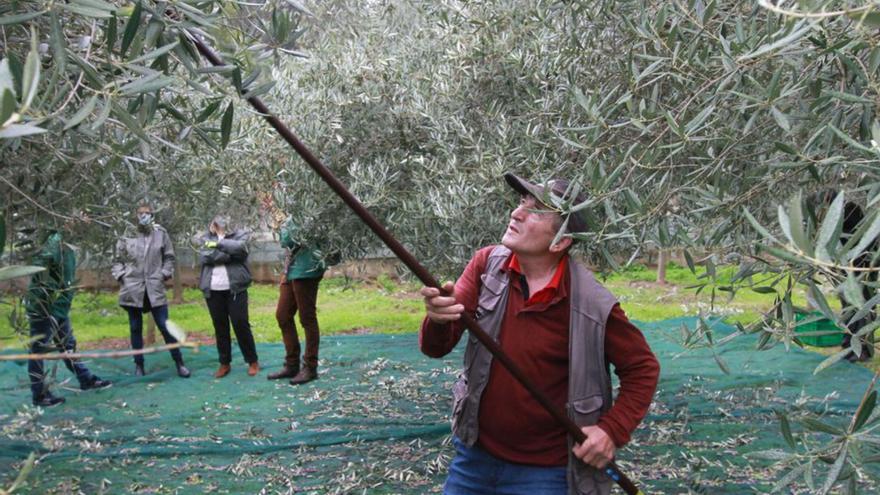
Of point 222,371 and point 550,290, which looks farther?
point 222,371

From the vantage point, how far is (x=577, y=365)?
3.20m

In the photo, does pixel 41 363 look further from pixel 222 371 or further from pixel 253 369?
pixel 253 369

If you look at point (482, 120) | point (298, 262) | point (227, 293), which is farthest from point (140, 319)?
point (482, 120)

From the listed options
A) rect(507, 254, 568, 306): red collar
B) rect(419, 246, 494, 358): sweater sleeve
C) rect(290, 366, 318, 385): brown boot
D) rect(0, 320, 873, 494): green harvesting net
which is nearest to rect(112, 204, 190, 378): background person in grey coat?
rect(0, 320, 873, 494): green harvesting net

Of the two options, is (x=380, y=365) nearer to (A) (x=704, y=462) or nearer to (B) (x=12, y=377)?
(B) (x=12, y=377)

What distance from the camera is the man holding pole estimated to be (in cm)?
323

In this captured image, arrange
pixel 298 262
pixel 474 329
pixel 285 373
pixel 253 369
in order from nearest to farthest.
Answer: pixel 474 329 < pixel 298 262 < pixel 285 373 < pixel 253 369

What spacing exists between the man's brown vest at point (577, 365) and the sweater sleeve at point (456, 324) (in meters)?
0.05

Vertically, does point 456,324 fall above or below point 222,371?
above

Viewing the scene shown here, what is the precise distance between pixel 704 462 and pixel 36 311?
391 cm

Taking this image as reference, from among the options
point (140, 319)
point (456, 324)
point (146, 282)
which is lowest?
point (140, 319)

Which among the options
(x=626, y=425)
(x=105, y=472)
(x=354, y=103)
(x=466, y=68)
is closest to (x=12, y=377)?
(x=105, y=472)

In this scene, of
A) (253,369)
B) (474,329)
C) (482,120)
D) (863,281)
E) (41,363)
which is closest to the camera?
(863,281)

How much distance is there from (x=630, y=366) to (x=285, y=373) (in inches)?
251
